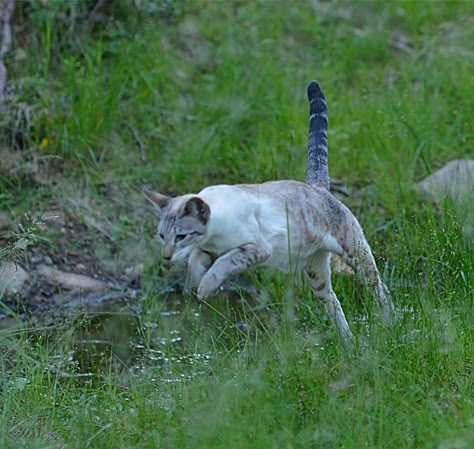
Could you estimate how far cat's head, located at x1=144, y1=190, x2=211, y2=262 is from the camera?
5574 mm

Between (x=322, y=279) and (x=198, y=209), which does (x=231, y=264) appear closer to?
(x=198, y=209)

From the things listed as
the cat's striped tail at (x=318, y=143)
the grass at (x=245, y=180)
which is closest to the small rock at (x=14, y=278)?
the grass at (x=245, y=180)

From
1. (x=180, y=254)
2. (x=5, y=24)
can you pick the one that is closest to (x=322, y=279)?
(x=180, y=254)

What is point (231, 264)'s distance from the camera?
220 inches

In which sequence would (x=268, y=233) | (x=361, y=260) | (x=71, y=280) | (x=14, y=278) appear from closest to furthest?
(x=268, y=233) < (x=361, y=260) < (x=14, y=278) < (x=71, y=280)

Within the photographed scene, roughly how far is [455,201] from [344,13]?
4.36 meters

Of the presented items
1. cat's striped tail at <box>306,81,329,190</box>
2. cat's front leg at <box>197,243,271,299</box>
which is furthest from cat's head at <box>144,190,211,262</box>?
cat's striped tail at <box>306,81,329,190</box>

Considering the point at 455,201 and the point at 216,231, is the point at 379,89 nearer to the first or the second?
the point at 455,201

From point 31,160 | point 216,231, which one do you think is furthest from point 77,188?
point 216,231

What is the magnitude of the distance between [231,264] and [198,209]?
13.3 inches

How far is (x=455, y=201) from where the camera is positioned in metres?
6.80

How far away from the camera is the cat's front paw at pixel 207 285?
5.45 metres

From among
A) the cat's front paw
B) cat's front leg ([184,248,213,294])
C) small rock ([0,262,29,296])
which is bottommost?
small rock ([0,262,29,296])

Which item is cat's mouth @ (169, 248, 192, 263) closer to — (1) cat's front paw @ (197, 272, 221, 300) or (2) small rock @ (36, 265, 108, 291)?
(1) cat's front paw @ (197, 272, 221, 300)
